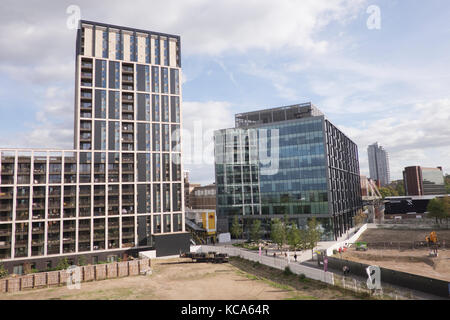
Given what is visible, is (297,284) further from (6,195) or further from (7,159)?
(7,159)

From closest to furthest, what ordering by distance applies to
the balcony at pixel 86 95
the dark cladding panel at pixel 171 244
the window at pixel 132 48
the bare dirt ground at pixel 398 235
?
the dark cladding panel at pixel 171 244 < the bare dirt ground at pixel 398 235 < the balcony at pixel 86 95 < the window at pixel 132 48

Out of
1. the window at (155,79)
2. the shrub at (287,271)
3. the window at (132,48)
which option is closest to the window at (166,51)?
the window at (155,79)

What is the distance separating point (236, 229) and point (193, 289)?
41384 mm

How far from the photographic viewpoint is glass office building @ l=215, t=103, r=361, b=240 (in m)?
73.8

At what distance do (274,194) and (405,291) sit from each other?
48868 mm

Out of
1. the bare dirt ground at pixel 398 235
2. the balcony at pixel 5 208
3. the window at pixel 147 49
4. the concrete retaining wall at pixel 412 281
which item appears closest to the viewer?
the concrete retaining wall at pixel 412 281

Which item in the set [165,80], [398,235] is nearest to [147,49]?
[165,80]

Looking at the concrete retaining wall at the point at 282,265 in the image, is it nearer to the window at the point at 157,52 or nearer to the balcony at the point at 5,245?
the balcony at the point at 5,245

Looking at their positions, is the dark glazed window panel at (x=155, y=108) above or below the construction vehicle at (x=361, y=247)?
above

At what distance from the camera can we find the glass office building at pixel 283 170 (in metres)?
73.8

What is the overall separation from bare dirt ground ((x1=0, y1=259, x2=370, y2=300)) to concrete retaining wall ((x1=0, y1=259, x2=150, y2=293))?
1.69 metres

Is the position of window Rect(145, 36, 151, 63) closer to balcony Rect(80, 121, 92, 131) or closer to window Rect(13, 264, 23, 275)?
balcony Rect(80, 121, 92, 131)

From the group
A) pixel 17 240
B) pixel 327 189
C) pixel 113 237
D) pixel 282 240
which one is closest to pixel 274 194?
pixel 327 189

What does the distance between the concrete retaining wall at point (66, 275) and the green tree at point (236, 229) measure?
32901 mm
